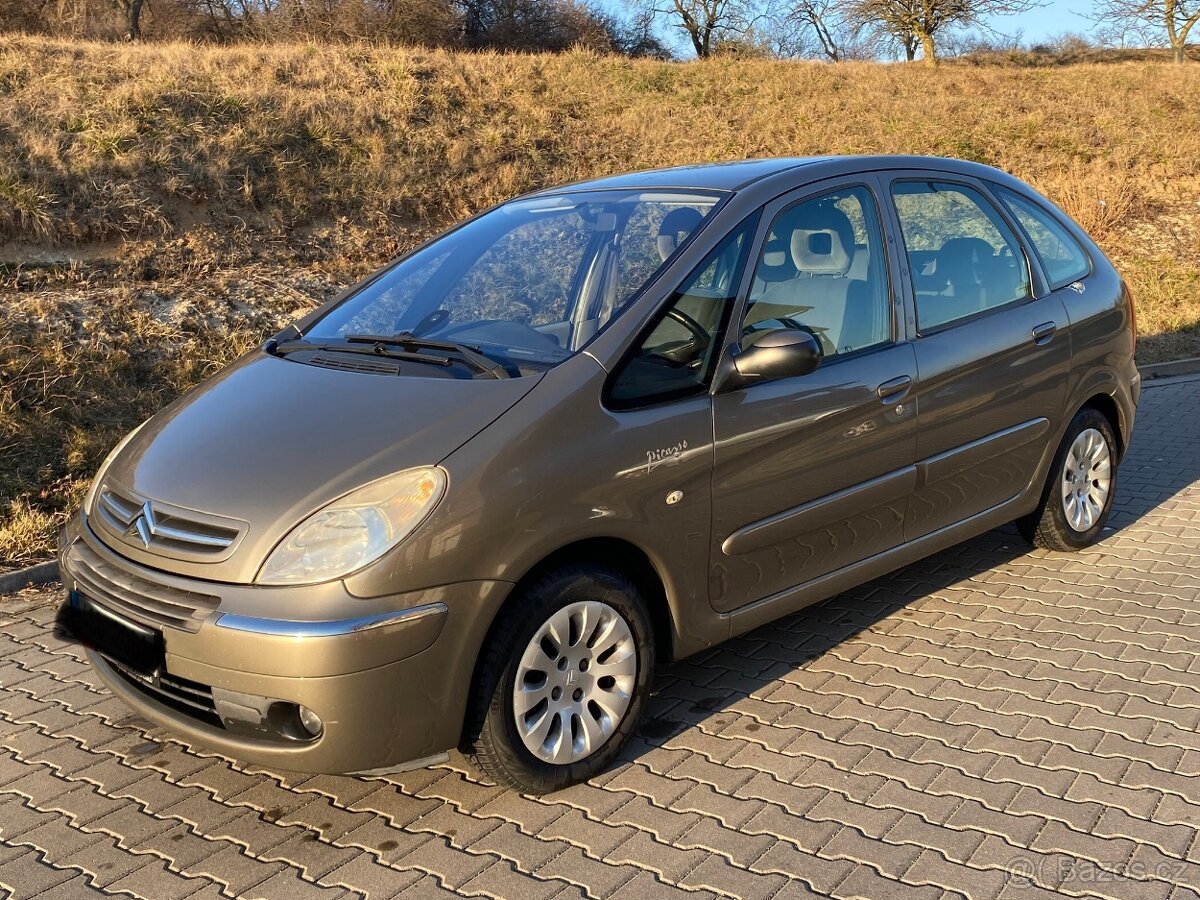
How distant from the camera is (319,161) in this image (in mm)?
12156

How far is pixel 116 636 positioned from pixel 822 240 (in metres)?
2.73

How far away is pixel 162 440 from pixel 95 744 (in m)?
1.08

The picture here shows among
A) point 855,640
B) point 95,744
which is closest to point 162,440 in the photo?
point 95,744

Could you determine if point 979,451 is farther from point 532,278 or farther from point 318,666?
point 318,666

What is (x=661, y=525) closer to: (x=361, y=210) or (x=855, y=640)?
(x=855, y=640)

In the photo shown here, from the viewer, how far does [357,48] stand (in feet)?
54.8

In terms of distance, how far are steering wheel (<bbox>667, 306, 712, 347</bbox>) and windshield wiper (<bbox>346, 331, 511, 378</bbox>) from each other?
0.61 m

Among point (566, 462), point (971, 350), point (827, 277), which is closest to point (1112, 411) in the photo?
point (971, 350)

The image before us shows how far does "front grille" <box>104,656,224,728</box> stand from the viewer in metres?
3.03

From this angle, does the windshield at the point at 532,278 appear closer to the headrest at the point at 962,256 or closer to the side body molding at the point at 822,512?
the side body molding at the point at 822,512

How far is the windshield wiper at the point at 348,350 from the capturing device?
11.9ft

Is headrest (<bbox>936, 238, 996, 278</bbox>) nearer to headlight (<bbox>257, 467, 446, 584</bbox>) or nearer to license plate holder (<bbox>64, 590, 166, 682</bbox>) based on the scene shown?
headlight (<bbox>257, 467, 446, 584</bbox>)

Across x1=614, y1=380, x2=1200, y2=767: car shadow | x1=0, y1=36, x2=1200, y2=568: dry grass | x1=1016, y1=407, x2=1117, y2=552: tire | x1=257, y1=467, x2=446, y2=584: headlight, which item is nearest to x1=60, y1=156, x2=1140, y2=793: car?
x1=257, y1=467, x2=446, y2=584: headlight

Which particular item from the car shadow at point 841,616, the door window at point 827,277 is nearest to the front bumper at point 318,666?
the car shadow at point 841,616
